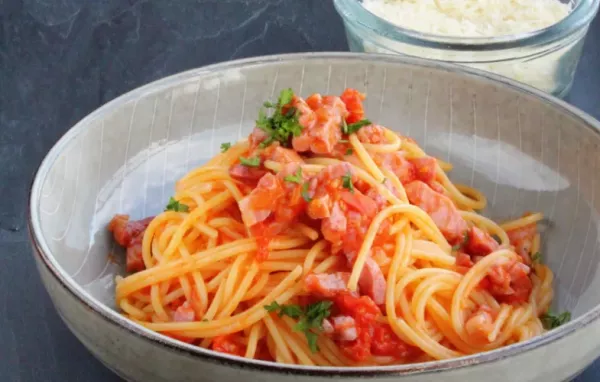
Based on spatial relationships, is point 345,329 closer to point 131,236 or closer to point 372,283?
point 372,283

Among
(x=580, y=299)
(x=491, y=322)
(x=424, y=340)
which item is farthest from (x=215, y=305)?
(x=580, y=299)

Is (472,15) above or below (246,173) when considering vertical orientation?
above

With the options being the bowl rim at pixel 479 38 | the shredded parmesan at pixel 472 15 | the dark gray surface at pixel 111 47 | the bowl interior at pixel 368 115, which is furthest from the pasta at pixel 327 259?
the dark gray surface at pixel 111 47

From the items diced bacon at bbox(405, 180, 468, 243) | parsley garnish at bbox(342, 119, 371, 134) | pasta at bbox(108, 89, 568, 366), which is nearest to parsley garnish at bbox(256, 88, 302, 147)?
pasta at bbox(108, 89, 568, 366)

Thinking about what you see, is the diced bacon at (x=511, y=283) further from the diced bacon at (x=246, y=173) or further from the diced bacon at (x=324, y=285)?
the diced bacon at (x=246, y=173)

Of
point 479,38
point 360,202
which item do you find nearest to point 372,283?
point 360,202

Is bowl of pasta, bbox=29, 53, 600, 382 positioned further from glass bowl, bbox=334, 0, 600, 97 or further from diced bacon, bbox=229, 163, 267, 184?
glass bowl, bbox=334, 0, 600, 97
